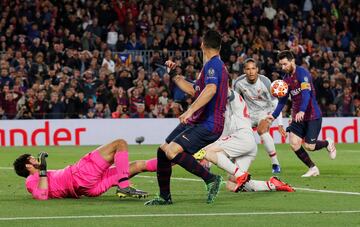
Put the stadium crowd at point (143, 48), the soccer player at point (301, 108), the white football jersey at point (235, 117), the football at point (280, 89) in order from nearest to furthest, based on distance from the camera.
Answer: the white football jersey at point (235, 117), the soccer player at point (301, 108), the football at point (280, 89), the stadium crowd at point (143, 48)

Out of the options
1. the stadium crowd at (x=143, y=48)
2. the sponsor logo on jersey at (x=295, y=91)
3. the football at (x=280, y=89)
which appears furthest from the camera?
the stadium crowd at (x=143, y=48)

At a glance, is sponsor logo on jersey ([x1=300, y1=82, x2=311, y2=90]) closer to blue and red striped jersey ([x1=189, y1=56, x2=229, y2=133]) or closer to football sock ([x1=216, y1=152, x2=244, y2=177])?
football sock ([x1=216, y1=152, x2=244, y2=177])

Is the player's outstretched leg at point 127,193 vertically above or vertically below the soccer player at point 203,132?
below

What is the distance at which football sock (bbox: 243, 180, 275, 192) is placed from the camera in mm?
14102

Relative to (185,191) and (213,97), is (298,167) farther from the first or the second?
(213,97)

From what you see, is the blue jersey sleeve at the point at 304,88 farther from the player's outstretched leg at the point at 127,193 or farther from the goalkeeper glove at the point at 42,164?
the goalkeeper glove at the point at 42,164

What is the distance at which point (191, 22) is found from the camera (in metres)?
34.8

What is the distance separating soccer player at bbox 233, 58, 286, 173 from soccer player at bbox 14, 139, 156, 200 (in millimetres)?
5801

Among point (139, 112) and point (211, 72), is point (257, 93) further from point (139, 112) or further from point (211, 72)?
point (139, 112)

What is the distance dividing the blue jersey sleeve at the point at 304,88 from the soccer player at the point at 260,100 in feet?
4.84

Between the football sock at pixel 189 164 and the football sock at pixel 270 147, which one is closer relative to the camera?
the football sock at pixel 189 164

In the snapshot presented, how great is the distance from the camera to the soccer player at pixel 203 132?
39.7ft

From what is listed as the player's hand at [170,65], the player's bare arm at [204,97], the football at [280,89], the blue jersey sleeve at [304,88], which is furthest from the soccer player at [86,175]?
the football at [280,89]

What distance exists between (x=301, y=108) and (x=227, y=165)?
3.45 metres
